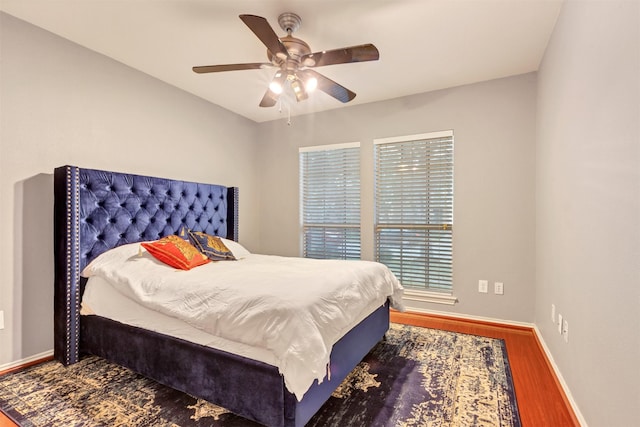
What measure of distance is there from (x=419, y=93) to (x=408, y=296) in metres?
2.28

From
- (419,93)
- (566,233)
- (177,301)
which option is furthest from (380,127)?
(177,301)

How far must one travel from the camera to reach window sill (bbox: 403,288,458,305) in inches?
131

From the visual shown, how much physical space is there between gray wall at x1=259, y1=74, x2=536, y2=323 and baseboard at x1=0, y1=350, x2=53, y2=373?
9.98 feet

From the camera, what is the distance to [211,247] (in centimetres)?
287

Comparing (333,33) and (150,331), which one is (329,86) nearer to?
(333,33)

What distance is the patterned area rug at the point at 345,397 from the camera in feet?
5.54

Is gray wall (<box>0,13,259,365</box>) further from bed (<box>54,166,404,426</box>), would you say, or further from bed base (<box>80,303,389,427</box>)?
Result: bed base (<box>80,303,389,427</box>)

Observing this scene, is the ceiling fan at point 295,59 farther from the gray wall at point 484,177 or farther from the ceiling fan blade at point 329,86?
the gray wall at point 484,177

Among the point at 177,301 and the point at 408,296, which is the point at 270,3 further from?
the point at 408,296

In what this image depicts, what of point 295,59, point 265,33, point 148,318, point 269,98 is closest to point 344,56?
point 295,59

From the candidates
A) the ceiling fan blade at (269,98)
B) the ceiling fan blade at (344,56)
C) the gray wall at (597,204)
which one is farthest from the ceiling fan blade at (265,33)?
the gray wall at (597,204)

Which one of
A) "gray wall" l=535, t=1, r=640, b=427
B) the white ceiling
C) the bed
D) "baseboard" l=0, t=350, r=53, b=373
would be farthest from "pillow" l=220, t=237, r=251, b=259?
"gray wall" l=535, t=1, r=640, b=427

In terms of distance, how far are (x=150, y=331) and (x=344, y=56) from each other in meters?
2.13

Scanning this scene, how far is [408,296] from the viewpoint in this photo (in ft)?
11.5
